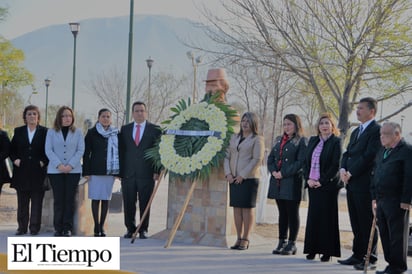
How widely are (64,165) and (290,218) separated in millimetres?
3488

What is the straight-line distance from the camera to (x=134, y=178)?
10.6 metres

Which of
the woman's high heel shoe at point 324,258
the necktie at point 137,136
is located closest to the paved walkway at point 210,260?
the woman's high heel shoe at point 324,258

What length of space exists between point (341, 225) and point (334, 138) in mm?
6544

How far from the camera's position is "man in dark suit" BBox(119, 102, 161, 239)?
10570 millimetres

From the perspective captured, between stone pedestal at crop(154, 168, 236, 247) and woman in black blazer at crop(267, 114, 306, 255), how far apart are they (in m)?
0.87

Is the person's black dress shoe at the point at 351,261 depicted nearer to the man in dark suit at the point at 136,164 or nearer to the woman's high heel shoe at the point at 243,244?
the woman's high heel shoe at the point at 243,244

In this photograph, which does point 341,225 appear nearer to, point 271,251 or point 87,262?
point 271,251

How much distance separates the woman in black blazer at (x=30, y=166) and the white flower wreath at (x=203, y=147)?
1.93m

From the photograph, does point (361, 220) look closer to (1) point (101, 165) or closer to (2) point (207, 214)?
(2) point (207, 214)

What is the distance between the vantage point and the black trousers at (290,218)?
374 inches

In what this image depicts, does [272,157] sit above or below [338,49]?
below

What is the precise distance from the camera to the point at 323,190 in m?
9.05

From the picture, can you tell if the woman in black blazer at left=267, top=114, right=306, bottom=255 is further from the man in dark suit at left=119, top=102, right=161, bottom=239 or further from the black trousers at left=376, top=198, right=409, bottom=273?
the man in dark suit at left=119, top=102, right=161, bottom=239

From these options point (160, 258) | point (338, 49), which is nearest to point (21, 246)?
point (160, 258)
